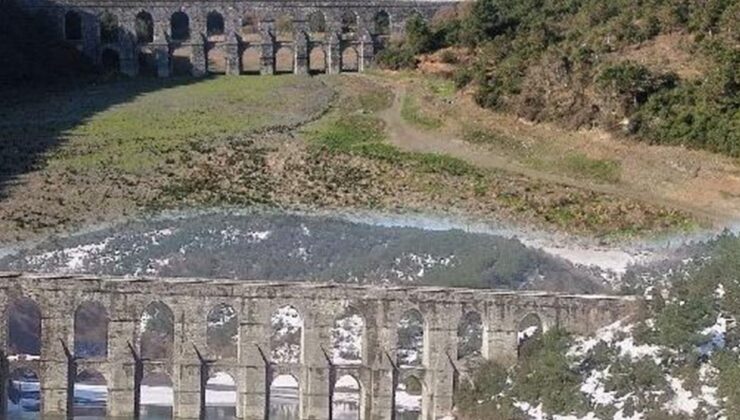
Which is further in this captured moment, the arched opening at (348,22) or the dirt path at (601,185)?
the arched opening at (348,22)

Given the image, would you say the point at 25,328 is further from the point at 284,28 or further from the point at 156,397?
the point at 284,28

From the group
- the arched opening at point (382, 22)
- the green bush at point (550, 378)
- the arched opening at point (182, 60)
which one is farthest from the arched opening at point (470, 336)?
the arched opening at point (382, 22)

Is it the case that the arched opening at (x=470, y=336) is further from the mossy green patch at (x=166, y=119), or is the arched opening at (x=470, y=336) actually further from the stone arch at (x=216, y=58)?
the stone arch at (x=216, y=58)

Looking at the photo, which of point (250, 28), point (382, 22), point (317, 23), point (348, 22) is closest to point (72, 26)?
point (250, 28)

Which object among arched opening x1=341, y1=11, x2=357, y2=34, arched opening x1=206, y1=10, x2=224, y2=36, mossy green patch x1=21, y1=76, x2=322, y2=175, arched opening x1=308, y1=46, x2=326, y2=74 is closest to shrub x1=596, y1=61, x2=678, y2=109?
mossy green patch x1=21, y1=76, x2=322, y2=175

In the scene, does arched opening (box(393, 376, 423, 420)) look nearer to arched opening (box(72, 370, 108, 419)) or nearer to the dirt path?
arched opening (box(72, 370, 108, 419))

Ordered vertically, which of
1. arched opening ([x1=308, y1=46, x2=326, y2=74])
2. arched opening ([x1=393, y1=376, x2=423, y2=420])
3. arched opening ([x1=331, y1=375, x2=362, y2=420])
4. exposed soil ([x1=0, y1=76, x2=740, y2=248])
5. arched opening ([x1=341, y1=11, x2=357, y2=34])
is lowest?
arched opening ([x1=331, y1=375, x2=362, y2=420])
